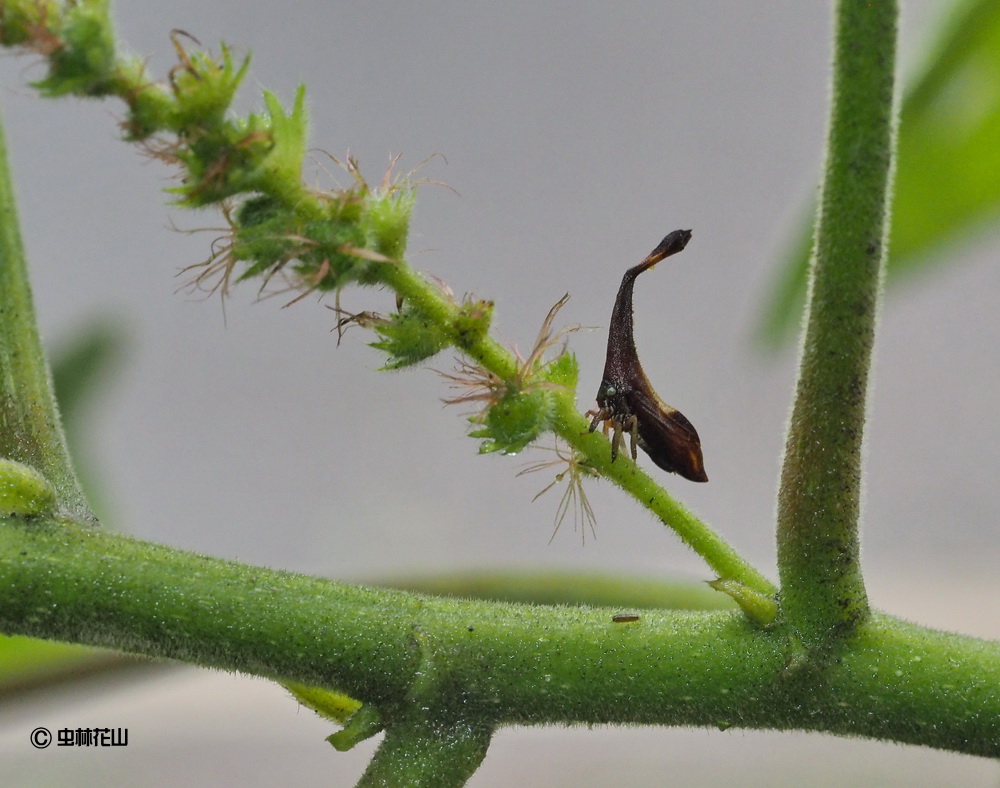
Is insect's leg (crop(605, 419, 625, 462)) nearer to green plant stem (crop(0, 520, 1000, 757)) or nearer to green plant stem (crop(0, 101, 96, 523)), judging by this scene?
green plant stem (crop(0, 520, 1000, 757))

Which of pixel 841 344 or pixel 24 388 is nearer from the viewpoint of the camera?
pixel 841 344

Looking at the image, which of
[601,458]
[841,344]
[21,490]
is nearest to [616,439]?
[601,458]

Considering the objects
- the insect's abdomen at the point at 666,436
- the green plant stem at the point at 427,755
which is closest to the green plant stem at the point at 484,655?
the green plant stem at the point at 427,755

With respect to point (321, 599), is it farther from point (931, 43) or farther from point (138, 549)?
point (931, 43)

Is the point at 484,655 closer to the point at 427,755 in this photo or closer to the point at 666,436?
the point at 427,755

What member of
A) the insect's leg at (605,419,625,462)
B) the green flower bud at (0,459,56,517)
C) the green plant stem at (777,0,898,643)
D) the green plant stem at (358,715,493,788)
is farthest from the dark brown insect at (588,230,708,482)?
the green flower bud at (0,459,56,517)
